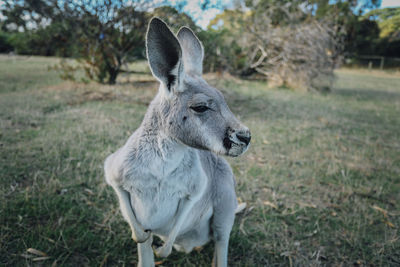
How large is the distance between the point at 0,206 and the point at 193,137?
1.70 meters

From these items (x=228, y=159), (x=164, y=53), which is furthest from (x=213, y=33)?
(x=164, y=53)

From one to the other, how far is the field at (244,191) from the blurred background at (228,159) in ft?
0.04

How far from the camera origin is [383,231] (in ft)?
6.86

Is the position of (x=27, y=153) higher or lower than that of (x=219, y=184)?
lower

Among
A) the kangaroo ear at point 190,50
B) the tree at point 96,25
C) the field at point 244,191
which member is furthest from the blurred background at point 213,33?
the kangaroo ear at point 190,50

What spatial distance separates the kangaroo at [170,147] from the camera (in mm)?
1175

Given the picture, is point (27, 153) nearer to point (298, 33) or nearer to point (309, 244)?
point (309, 244)

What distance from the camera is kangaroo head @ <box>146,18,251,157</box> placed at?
115 centimetres

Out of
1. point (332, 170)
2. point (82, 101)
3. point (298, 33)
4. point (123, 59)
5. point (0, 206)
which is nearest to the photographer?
point (0, 206)

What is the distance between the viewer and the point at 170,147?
1278mm

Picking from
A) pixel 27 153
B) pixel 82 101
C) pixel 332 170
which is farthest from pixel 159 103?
pixel 82 101

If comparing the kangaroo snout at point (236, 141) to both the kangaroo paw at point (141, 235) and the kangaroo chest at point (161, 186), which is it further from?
the kangaroo paw at point (141, 235)

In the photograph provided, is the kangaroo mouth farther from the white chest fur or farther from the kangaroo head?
the white chest fur

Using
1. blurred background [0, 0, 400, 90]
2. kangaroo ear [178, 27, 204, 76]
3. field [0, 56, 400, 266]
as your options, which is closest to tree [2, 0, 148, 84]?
blurred background [0, 0, 400, 90]
